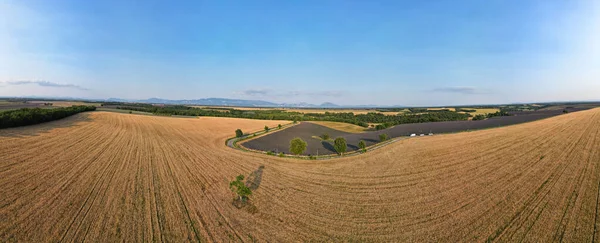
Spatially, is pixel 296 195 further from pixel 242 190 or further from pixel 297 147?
pixel 297 147

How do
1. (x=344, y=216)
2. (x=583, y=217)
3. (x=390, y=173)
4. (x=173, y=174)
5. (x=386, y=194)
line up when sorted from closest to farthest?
(x=583, y=217)
(x=344, y=216)
(x=386, y=194)
(x=173, y=174)
(x=390, y=173)

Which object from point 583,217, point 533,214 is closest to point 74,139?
point 533,214

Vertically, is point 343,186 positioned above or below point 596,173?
below

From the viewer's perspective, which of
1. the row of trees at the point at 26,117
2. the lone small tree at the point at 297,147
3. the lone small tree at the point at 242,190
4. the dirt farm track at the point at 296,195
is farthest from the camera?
the lone small tree at the point at 297,147

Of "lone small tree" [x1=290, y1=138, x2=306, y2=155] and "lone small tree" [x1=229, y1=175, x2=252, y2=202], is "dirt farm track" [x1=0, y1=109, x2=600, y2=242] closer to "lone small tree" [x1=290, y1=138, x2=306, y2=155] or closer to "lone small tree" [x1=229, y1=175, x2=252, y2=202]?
"lone small tree" [x1=229, y1=175, x2=252, y2=202]

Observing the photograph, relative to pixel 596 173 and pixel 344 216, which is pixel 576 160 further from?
pixel 344 216

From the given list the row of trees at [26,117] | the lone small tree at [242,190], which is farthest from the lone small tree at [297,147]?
the row of trees at [26,117]

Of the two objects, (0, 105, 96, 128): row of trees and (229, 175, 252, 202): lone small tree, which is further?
(0, 105, 96, 128): row of trees

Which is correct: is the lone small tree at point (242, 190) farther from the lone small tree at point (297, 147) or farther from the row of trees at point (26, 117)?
the row of trees at point (26, 117)

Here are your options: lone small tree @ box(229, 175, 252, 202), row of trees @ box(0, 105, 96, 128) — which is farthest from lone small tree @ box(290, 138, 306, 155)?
row of trees @ box(0, 105, 96, 128)
